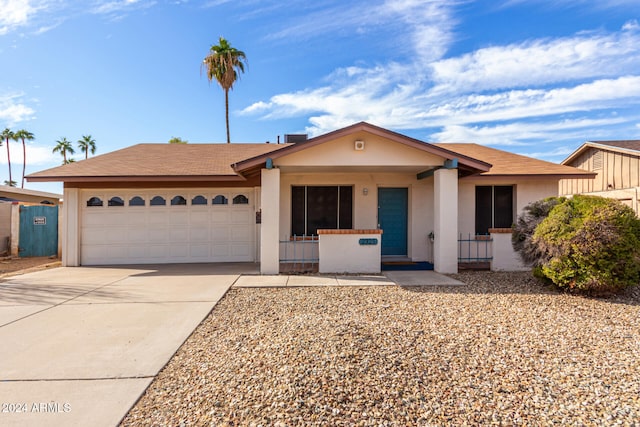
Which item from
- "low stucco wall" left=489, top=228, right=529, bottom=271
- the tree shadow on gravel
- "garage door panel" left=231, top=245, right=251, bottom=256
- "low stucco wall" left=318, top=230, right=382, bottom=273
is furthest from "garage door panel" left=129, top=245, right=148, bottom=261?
"low stucco wall" left=489, top=228, right=529, bottom=271

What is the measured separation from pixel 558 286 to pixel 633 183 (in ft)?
34.2

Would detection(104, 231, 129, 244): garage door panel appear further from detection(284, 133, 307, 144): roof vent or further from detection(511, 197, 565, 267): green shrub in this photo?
detection(511, 197, 565, 267): green shrub

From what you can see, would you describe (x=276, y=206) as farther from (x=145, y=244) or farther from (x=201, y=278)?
(x=145, y=244)

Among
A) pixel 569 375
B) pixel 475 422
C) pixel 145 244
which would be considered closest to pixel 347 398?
pixel 475 422

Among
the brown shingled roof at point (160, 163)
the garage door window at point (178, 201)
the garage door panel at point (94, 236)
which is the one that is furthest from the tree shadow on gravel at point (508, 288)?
the garage door panel at point (94, 236)

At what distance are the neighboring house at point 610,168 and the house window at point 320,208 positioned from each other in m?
10.0

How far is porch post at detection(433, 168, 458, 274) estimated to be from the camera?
8.27m

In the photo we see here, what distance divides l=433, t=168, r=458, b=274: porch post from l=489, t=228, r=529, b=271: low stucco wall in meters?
1.14

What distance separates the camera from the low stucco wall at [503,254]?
28.2ft

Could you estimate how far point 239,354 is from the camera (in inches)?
144

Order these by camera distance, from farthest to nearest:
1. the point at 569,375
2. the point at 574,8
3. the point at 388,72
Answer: the point at 388,72
the point at 574,8
the point at 569,375

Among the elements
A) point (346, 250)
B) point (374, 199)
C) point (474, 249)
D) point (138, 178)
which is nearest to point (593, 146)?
point (474, 249)

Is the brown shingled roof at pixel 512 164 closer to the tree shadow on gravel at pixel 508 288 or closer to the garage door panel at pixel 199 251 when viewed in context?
the tree shadow on gravel at pixel 508 288

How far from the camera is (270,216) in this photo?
809 cm
